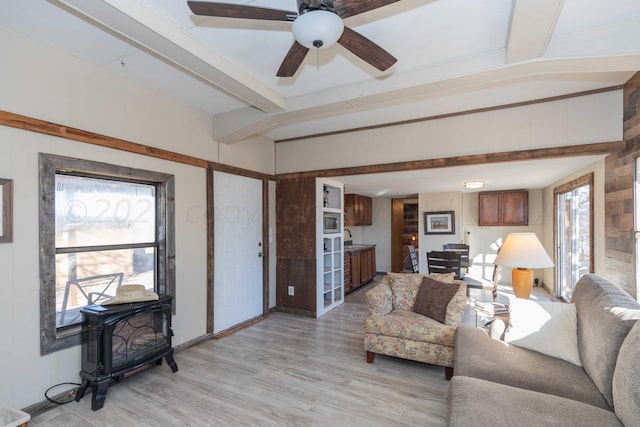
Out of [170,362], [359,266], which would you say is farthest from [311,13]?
[359,266]

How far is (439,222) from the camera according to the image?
656 cm

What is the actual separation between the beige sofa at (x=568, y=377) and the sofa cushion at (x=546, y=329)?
1.4 inches

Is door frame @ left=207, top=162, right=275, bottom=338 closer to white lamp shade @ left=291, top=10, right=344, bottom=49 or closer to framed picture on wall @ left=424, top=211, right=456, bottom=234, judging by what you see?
white lamp shade @ left=291, top=10, right=344, bottom=49

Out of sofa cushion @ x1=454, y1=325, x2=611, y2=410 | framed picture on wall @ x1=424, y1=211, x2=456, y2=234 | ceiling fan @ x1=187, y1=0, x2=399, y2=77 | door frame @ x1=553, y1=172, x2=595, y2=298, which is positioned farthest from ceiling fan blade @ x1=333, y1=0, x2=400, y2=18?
framed picture on wall @ x1=424, y1=211, x2=456, y2=234

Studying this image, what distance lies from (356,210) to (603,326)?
529 cm

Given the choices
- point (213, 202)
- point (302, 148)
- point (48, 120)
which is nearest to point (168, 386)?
point (213, 202)

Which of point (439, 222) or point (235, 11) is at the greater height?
point (235, 11)

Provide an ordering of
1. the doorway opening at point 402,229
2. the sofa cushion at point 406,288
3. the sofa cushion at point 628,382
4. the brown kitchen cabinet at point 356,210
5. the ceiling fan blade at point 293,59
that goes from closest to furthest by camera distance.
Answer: the sofa cushion at point 628,382, the ceiling fan blade at point 293,59, the sofa cushion at point 406,288, the brown kitchen cabinet at point 356,210, the doorway opening at point 402,229

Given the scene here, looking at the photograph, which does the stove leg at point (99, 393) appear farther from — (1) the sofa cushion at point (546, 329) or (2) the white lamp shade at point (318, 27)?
(1) the sofa cushion at point (546, 329)

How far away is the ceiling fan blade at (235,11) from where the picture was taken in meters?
1.51

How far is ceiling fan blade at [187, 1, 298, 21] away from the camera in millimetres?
1514

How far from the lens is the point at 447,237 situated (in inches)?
255

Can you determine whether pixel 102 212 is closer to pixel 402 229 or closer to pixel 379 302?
pixel 379 302

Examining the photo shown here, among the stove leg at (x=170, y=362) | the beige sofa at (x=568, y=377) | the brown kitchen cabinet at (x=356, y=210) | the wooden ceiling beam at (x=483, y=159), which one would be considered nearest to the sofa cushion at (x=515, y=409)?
the beige sofa at (x=568, y=377)
